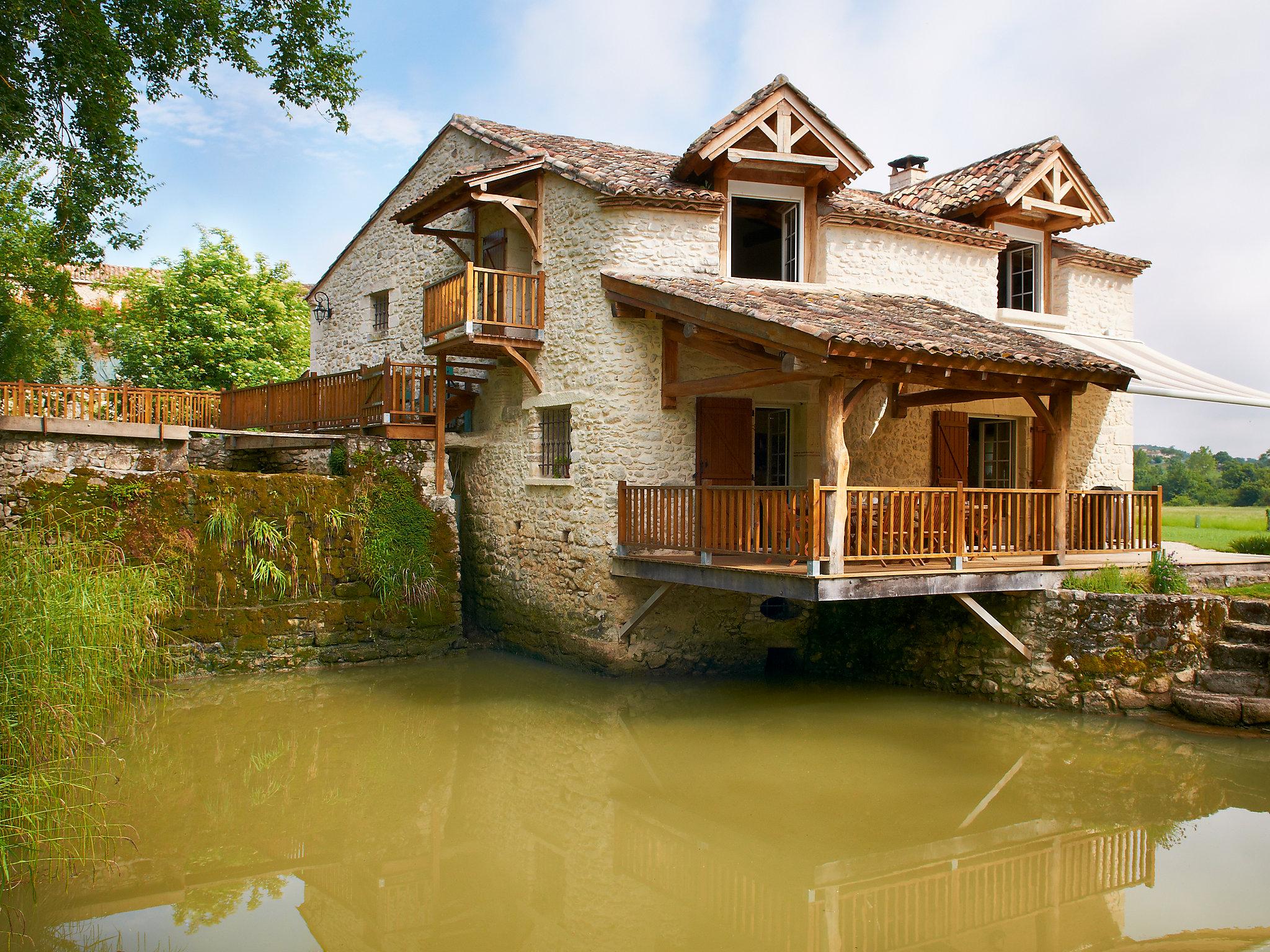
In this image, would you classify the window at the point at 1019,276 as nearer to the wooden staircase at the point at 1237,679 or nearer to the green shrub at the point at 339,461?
the wooden staircase at the point at 1237,679

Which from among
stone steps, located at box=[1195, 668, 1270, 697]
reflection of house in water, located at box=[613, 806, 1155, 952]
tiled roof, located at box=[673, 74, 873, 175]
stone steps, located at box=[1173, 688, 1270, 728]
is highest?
tiled roof, located at box=[673, 74, 873, 175]

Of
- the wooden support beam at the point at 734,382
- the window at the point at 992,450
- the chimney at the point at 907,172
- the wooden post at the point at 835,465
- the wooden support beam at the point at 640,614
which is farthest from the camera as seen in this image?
the chimney at the point at 907,172

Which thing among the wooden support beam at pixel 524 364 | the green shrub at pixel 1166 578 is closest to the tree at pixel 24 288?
the wooden support beam at pixel 524 364

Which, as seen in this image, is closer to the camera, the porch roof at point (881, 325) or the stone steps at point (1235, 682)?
the porch roof at point (881, 325)

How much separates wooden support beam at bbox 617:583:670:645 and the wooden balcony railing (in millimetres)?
609

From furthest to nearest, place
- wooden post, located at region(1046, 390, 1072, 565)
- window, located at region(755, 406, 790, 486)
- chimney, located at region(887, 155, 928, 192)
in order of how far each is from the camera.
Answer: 1. chimney, located at region(887, 155, 928, 192)
2. window, located at region(755, 406, 790, 486)
3. wooden post, located at region(1046, 390, 1072, 565)

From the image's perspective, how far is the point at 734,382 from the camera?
1052cm

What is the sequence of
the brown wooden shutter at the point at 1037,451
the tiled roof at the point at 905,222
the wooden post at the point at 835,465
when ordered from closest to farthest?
the wooden post at the point at 835,465 < the tiled roof at the point at 905,222 < the brown wooden shutter at the point at 1037,451

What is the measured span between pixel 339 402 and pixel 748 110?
8.04m

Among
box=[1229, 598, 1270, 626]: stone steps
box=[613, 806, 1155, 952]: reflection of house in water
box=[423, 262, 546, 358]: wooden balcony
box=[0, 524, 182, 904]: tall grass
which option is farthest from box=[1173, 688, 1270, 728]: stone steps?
box=[0, 524, 182, 904]: tall grass

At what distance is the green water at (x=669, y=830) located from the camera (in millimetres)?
5887

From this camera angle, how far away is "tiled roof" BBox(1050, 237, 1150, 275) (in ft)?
49.3

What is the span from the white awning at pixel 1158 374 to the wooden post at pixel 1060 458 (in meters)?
1.83

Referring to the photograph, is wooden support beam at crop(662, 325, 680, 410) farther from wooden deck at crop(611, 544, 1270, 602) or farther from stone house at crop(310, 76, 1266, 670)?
wooden deck at crop(611, 544, 1270, 602)
